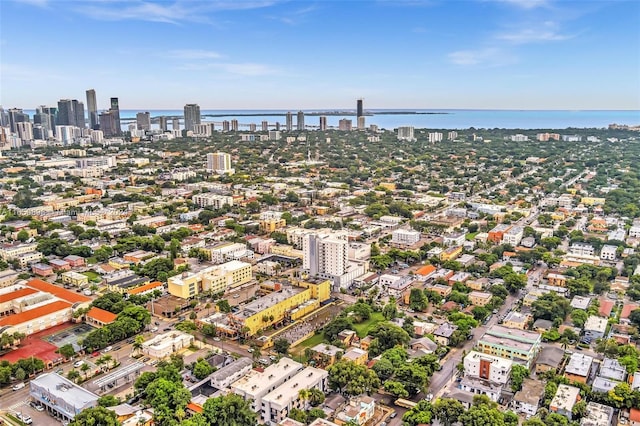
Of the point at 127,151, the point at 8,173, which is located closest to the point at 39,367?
the point at 8,173

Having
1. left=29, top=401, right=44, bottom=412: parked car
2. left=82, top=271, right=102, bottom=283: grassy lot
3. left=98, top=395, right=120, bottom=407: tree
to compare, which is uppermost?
left=98, top=395, right=120, bottom=407: tree

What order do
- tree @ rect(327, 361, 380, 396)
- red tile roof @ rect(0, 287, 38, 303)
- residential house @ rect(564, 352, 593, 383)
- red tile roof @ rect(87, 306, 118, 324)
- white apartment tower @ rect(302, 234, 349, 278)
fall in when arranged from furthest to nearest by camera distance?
1. white apartment tower @ rect(302, 234, 349, 278)
2. red tile roof @ rect(0, 287, 38, 303)
3. red tile roof @ rect(87, 306, 118, 324)
4. residential house @ rect(564, 352, 593, 383)
5. tree @ rect(327, 361, 380, 396)

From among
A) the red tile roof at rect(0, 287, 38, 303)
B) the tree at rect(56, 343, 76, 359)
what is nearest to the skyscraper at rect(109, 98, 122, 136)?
the red tile roof at rect(0, 287, 38, 303)

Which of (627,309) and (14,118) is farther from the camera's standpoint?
(14,118)

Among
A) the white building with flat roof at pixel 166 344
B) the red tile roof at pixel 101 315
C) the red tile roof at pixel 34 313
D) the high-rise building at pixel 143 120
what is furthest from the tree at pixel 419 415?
the high-rise building at pixel 143 120

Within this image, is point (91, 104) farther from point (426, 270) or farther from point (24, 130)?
point (426, 270)

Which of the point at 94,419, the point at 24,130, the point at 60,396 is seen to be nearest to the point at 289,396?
the point at 94,419

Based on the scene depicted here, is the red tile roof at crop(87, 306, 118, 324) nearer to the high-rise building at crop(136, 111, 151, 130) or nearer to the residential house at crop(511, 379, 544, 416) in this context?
the residential house at crop(511, 379, 544, 416)
